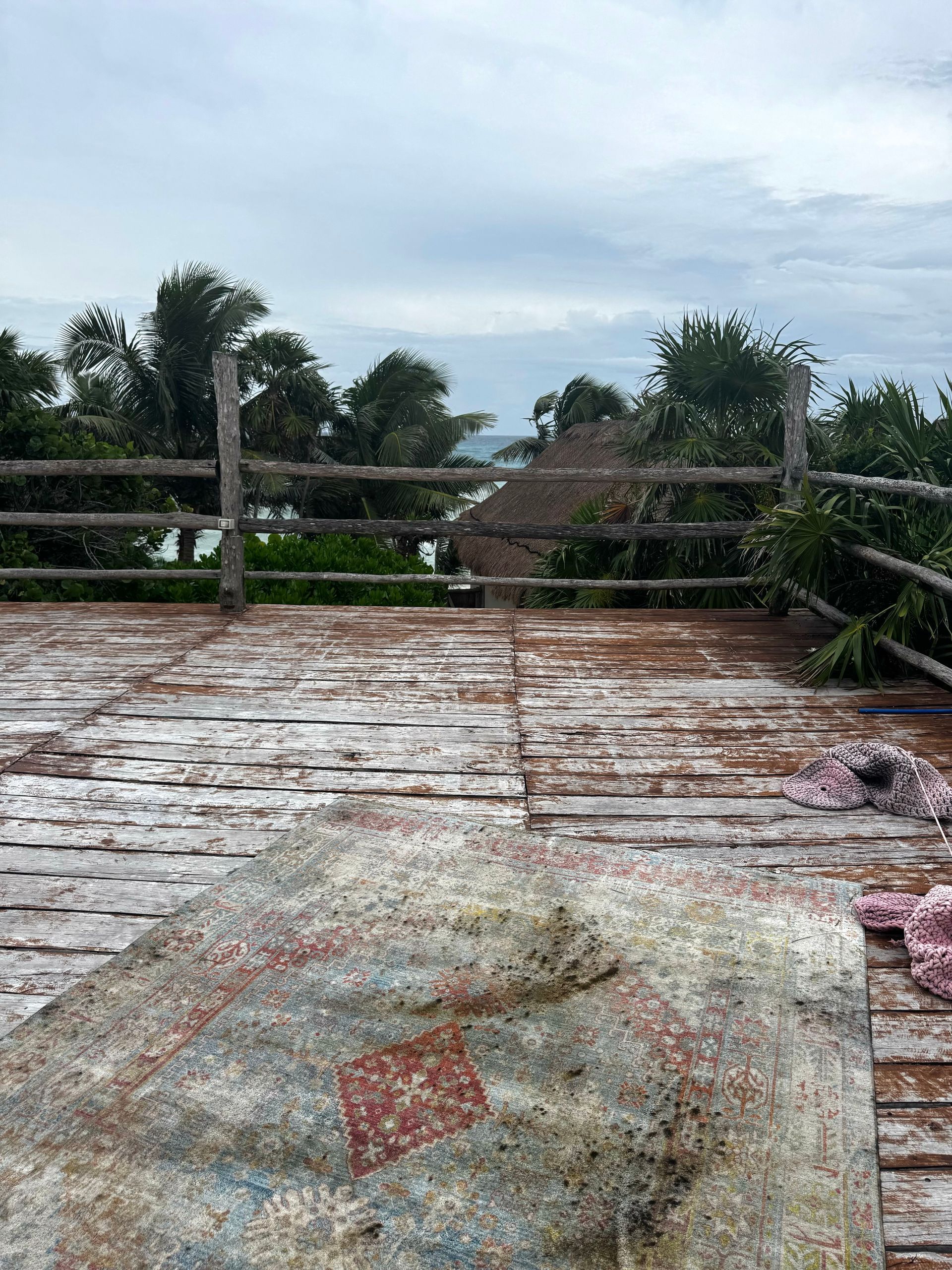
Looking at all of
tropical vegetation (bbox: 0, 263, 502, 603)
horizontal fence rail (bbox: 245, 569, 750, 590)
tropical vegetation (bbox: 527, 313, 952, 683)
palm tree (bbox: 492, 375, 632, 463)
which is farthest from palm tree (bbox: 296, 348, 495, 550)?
horizontal fence rail (bbox: 245, 569, 750, 590)

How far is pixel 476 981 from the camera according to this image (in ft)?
5.84

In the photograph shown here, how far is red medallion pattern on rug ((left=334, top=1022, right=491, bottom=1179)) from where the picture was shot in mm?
1396

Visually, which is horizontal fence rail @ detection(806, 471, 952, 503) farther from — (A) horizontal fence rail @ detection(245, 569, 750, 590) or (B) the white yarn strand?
(B) the white yarn strand

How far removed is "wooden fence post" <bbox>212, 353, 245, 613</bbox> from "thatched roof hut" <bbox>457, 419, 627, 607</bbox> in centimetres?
674

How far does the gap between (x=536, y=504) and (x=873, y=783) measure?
38.1 ft

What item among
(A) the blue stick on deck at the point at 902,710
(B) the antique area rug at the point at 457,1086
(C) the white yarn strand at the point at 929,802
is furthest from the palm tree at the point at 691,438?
(B) the antique area rug at the point at 457,1086

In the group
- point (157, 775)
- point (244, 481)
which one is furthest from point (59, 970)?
point (244, 481)

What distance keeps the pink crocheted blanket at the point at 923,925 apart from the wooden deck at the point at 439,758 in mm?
43

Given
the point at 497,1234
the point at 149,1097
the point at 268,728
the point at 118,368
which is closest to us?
the point at 497,1234

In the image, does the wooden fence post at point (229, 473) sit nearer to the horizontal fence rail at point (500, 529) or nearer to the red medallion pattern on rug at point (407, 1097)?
the horizontal fence rail at point (500, 529)

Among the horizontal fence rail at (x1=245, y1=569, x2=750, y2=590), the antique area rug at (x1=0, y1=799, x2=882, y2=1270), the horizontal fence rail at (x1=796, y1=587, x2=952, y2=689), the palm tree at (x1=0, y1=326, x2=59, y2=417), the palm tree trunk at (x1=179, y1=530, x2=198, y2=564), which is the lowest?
the palm tree trunk at (x1=179, y1=530, x2=198, y2=564)

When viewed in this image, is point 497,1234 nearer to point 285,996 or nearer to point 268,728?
point 285,996

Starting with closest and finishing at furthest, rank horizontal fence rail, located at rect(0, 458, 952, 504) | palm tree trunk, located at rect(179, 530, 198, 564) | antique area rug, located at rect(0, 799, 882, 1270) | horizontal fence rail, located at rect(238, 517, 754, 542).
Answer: antique area rug, located at rect(0, 799, 882, 1270), horizontal fence rail, located at rect(0, 458, 952, 504), horizontal fence rail, located at rect(238, 517, 754, 542), palm tree trunk, located at rect(179, 530, 198, 564)

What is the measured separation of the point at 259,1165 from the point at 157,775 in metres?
1.70
